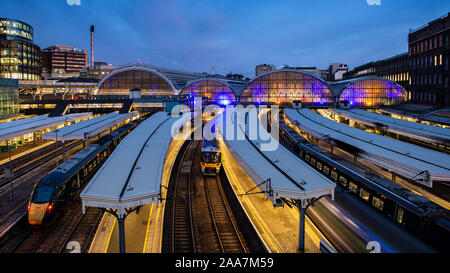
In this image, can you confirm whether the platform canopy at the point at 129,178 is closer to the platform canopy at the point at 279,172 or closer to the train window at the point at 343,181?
the platform canopy at the point at 279,172

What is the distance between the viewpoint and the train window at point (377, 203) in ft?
52.8

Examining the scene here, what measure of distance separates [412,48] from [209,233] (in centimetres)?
6586

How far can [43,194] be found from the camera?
54.7 feet

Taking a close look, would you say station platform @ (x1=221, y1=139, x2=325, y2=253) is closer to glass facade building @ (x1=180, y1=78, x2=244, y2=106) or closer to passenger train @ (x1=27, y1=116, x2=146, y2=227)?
passenger train @ (x1=27, y1=116, x2=146, y2=227)

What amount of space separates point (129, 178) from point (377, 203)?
47.5 feet

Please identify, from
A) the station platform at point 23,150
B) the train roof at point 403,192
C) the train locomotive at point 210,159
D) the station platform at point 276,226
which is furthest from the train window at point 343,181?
the station platform at point 23,150

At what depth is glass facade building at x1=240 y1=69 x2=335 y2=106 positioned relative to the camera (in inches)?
2557

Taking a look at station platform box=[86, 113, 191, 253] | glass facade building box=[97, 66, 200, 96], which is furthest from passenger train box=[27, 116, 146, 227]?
glass facade building box=[97, 66, 200, 96]

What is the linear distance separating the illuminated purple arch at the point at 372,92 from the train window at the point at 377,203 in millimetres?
52044

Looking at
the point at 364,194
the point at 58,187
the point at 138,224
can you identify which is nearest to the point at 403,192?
the point at 364,194

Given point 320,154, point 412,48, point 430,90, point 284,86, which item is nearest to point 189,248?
point 320,154

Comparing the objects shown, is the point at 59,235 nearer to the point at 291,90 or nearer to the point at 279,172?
the point at 279,172

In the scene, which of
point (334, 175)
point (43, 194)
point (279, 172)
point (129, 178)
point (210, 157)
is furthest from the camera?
point (210, 157)
